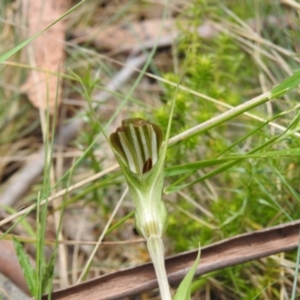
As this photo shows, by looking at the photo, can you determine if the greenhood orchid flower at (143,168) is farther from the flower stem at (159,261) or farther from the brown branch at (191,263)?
the brown branch at (191,263)

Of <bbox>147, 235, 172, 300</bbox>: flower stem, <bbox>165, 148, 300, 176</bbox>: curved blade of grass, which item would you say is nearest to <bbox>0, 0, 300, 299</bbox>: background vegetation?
<bbox>165, 148, 300, 176</bbox>: curved blade of grass

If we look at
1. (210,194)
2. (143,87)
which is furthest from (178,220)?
(143,87)

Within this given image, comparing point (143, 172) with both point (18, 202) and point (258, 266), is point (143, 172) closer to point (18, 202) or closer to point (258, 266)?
point (258, 266)

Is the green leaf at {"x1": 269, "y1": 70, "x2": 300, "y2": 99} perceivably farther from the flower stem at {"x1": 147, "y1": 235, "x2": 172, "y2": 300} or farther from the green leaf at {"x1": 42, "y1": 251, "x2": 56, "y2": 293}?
the green leaf at {"x1": 42, "y1": 251, "x2": 56, "y2": 293}

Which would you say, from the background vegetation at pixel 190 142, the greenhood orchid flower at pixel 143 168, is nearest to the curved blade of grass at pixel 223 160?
the background vegetation at pixel 190 142

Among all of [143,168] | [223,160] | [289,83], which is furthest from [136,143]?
[289,83]

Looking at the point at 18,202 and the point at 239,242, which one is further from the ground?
the point at 18,202

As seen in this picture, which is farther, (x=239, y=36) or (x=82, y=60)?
(x=82, y=60)
